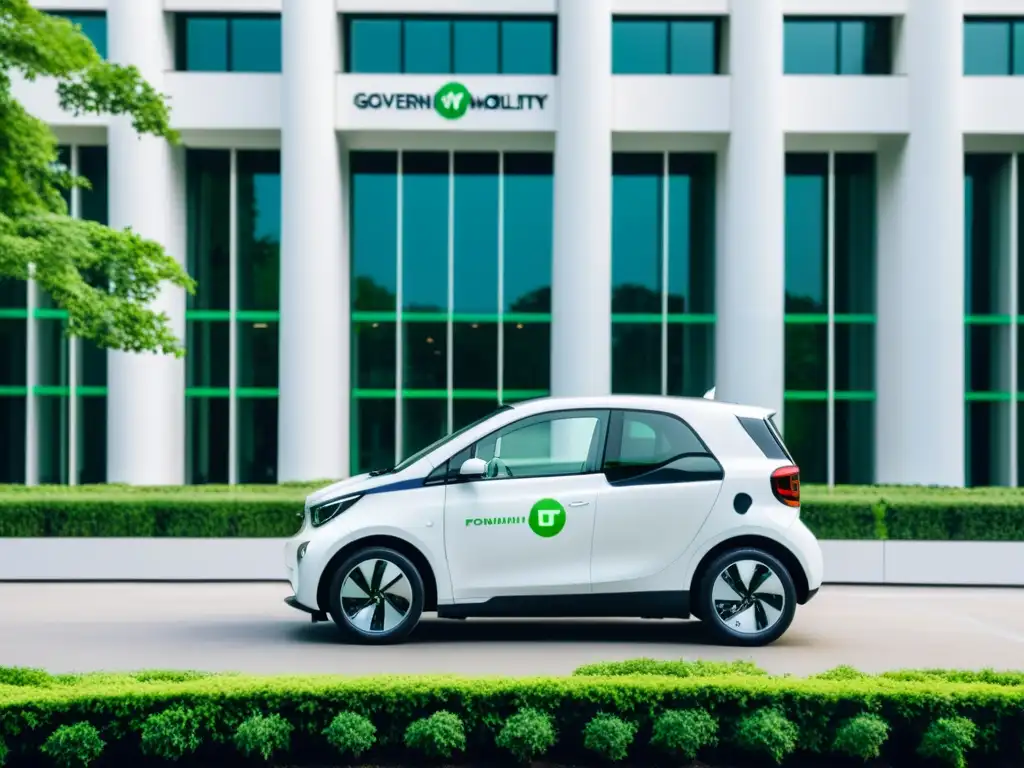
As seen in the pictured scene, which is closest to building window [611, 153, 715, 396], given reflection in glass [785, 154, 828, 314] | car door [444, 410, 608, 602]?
reflection in glass [785, 154, 828, 314]

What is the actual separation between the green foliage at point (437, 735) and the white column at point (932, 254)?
1852 centimetres

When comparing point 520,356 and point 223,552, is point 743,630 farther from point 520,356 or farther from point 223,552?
point 520,356

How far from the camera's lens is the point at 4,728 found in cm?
553

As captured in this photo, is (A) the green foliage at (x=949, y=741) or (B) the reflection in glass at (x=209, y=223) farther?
(B) the reflection in glass at (x=209, y=223)

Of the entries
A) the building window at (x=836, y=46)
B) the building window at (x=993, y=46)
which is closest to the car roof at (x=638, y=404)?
the building window at (x=836, y=46)

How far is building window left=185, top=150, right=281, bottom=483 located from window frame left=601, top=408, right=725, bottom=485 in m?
15.7

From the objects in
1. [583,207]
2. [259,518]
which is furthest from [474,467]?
[583,207]

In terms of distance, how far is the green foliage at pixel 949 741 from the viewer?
5.60 metres

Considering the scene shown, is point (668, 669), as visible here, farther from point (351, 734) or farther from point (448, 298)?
point (448, 298)

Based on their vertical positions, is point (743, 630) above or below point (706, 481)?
below

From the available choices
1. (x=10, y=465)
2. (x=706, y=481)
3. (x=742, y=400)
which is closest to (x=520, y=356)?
(x=742, y=400)

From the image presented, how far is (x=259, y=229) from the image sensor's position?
971 inches

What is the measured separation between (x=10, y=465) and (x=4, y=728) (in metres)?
20.2

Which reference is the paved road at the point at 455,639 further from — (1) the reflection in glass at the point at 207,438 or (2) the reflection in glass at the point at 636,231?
(2) the reflection in glass at the point at 636,231
